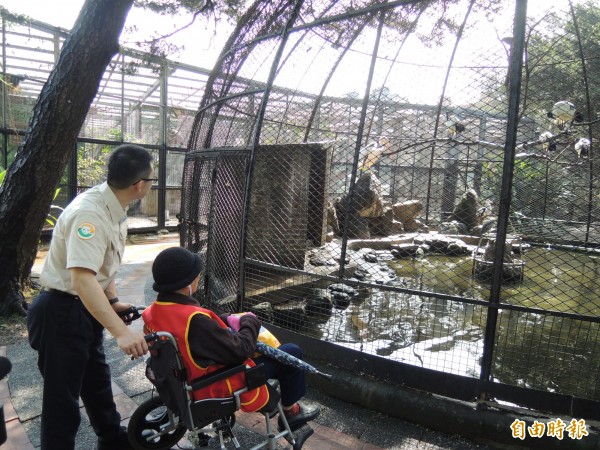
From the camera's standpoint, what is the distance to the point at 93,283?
1.79 meters

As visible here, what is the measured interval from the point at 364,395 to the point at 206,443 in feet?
3.71

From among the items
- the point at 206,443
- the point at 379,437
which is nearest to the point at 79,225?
the point at 206,443

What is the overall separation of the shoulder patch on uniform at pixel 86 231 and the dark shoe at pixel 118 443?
3.88 ft

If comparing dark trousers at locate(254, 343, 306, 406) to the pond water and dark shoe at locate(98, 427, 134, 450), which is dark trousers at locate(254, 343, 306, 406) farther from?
the pond water

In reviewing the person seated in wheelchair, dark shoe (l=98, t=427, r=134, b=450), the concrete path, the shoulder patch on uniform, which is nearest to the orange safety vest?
the person seated in wheelchair

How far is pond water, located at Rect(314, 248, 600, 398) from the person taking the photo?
152 inches

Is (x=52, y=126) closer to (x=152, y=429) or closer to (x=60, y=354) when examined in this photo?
(x=60, y=354)

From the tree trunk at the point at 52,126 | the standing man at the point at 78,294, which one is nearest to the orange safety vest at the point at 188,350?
the standing man at the point at 78,294

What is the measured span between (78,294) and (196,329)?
0.52 meters

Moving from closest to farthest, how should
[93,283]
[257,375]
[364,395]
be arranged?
[93,283] → [257,375] → [364,395]

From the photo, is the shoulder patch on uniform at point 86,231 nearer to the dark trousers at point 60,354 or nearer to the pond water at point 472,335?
the dark trousers at point 60,354

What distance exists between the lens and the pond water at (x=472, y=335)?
385 centimetres

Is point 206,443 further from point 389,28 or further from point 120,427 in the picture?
point 389,28

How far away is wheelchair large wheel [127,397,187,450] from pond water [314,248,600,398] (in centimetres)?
206
